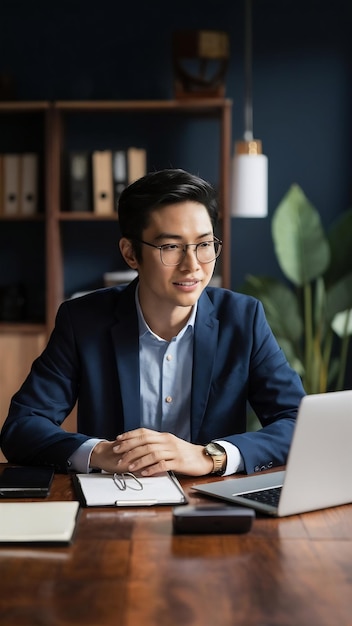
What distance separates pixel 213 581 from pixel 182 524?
0.22 metres

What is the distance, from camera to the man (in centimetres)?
237

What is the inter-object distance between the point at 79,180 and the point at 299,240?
1077mm

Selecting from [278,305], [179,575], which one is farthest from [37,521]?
[278,305]

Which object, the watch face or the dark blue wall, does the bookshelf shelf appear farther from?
the watch face

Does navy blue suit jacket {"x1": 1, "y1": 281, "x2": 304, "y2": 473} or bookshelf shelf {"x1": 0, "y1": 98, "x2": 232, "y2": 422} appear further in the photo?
bookshelf shelf {"x1": 0, "y1": 98, "x2": 232, "y2": 422}

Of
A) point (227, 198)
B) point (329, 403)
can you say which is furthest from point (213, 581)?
point (227, 198)

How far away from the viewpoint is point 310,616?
1318mm

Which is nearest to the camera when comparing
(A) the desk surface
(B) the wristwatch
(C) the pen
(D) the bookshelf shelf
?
(A) the desk surface

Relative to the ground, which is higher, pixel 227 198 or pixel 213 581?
pixel 227 198

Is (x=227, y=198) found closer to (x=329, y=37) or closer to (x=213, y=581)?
(x=329, y=37)

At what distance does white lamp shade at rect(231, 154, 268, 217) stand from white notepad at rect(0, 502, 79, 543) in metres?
2.78

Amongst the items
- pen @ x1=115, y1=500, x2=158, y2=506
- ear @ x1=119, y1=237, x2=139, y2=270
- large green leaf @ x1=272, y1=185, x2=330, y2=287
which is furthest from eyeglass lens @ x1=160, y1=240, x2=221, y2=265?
large green leaf @ x1=272, y1=185, x2=330, y2=287

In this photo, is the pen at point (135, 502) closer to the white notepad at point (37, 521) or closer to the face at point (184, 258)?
the white notepad at point (37, 521)

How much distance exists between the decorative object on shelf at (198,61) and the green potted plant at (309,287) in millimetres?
624
